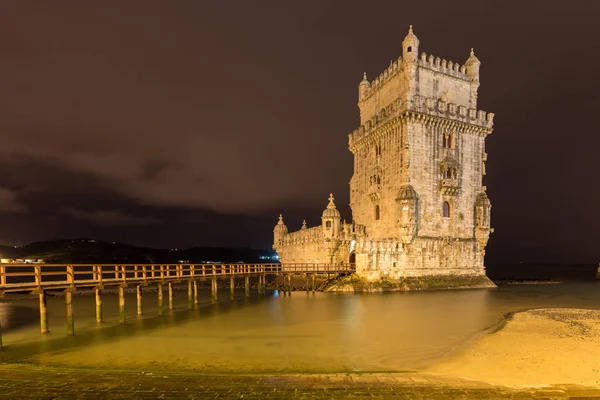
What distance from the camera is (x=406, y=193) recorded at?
111 feet

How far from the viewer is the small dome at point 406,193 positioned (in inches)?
1323

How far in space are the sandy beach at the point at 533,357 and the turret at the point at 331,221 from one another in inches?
833


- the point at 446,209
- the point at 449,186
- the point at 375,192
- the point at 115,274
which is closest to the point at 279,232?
the point at 375,192

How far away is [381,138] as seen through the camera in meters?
38.7

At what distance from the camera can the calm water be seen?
1266 centimetres

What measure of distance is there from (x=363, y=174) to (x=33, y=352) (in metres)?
34.8

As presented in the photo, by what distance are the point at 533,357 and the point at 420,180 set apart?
24393 millimetres

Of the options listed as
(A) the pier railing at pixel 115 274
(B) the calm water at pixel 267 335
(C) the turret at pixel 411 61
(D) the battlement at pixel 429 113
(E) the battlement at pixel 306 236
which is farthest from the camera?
(E) the battlement at pixel 306 236

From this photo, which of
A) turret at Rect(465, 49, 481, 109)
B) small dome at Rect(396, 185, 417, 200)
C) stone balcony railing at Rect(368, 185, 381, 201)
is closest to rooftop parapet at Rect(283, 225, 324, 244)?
stone balcony railing at Rect(368, 185, 381, 201)

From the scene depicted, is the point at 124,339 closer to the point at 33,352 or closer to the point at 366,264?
the point at 33,352

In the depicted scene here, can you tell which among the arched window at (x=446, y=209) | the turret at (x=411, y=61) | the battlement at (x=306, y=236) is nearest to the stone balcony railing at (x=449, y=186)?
the arched window at (x=446, y=209)

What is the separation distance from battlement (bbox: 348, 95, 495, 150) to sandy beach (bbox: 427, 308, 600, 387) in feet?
72.6

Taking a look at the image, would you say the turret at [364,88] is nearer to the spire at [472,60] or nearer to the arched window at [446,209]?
the spire at [472,60]

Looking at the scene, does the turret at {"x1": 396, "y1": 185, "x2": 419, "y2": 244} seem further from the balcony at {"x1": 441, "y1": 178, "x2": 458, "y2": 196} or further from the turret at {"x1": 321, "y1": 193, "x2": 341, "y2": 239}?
the turret at {"x1": 321, "y1": 193, "x2": 341, "y2": 239}
